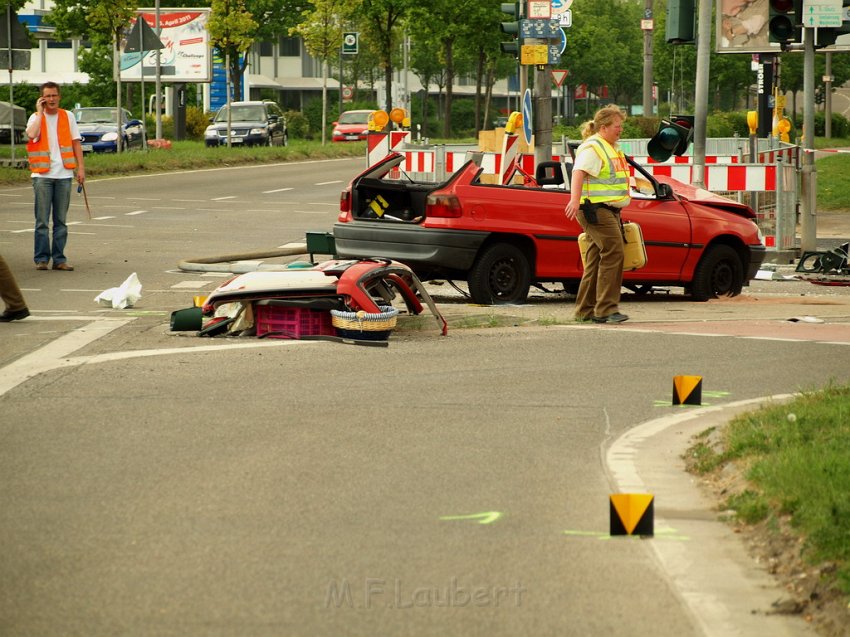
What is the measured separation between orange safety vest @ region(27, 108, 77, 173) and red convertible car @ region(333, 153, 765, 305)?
3525 millimetres

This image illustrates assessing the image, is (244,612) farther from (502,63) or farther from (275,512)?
(502,63)

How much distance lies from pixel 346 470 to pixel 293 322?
14.2 feet

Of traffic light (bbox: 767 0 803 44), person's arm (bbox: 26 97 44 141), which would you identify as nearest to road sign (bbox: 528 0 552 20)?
traffic light (bbox: 767 0 803 44)

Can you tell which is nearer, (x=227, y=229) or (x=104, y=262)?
(x=104, y=262)

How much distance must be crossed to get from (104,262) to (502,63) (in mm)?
73794

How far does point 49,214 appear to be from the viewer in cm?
1677

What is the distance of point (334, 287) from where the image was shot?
11.2 metres

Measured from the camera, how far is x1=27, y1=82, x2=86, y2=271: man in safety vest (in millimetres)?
16609

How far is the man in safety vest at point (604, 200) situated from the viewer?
12.6 m

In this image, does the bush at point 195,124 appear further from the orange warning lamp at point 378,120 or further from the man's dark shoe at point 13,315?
the man's dark shoe at point 13,315

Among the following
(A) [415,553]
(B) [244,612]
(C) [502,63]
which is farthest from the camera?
(C) [502,63]

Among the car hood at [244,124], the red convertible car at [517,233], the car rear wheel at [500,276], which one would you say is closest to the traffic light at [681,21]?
the red convertible car at [517,233]

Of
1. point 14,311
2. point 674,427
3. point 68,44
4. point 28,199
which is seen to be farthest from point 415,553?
point 68,44

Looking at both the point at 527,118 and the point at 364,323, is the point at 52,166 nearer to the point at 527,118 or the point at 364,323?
the point at 527,118
